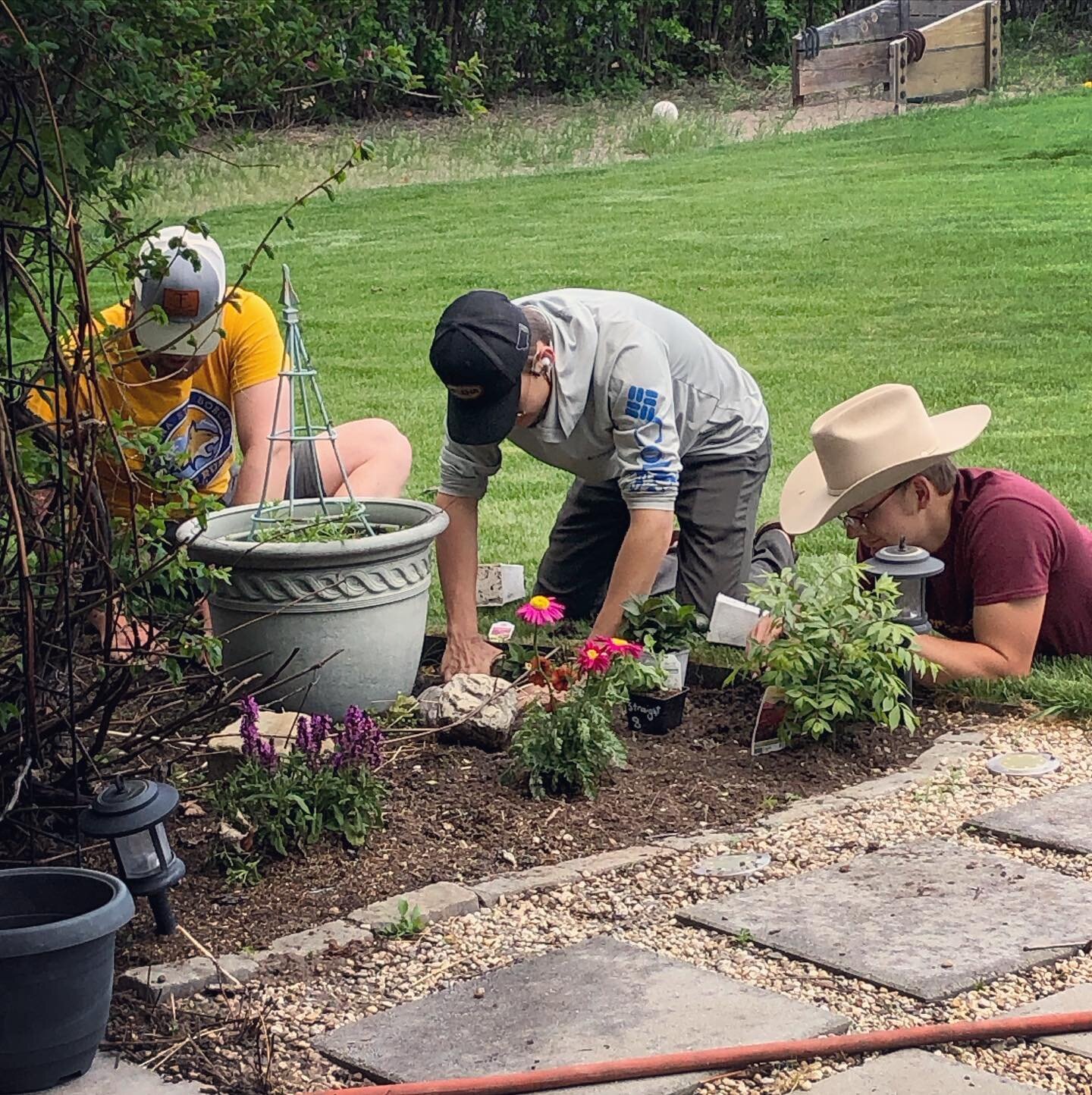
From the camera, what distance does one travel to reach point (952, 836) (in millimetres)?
3488

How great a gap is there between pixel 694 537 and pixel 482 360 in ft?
3.80

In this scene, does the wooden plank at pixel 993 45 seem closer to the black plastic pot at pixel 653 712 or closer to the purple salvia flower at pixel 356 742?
the black plastic pot at pixel 653 712

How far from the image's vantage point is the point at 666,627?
4.40 metres

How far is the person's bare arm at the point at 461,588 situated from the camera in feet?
15.6

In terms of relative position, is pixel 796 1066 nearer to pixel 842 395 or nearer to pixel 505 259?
pixel 842 395

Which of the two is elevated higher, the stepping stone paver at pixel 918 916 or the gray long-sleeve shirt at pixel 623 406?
the gray long-sleeve shirt at pixel 623 406

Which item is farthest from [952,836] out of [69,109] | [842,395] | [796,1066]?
[842,395]

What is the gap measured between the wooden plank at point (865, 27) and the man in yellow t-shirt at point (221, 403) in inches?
583

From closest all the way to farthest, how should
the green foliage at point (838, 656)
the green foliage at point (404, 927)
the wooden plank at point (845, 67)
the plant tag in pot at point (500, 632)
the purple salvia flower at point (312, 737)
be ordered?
the green foliage at point (404, 927)
the purple salvia flower at point (312, 737)
the green foliage at point (838, 656)
the plant tag in pot at point (500, 632)
the wooden plank at point (845, 67)

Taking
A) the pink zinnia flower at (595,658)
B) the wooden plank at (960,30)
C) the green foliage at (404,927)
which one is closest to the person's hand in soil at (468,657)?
the pink zinnia flower at (595,658)

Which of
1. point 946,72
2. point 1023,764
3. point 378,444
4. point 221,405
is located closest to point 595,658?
point 1023,764

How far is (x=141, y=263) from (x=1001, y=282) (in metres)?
8.04

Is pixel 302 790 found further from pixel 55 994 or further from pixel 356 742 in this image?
pixel 55 994

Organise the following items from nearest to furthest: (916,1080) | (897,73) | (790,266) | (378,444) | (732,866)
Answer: (916,1080) → (732,866) → (378,444) → (790,266) → (897,73)
